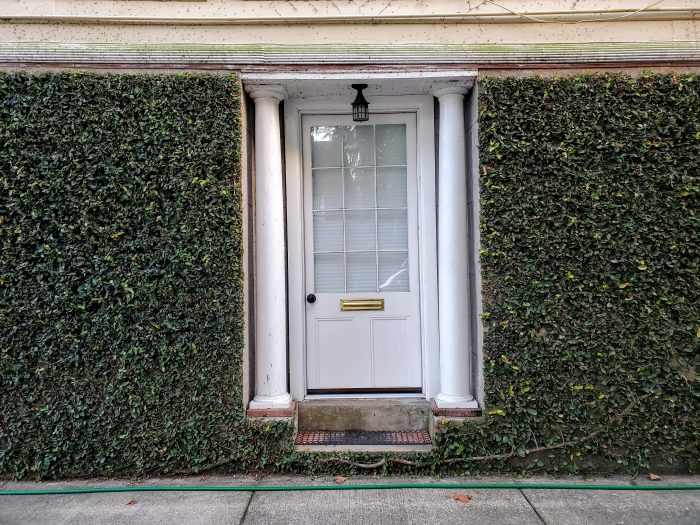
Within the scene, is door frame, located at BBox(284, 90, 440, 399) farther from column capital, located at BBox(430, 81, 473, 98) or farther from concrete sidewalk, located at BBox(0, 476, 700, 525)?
concrete sidewalk, located at BBox(0, 476, 700, 525)

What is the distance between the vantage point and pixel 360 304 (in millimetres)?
4137

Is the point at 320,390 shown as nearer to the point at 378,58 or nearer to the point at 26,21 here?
the point at 378,58

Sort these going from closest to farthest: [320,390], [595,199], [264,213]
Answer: [595,199]
[264,213]
[320,390]

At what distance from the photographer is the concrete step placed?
3.93 metres

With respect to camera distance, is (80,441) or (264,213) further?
(264,213)

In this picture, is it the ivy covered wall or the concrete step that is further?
the concrete step

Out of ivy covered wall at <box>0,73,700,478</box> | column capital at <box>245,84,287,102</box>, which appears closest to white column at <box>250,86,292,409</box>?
column capital at <box>245,84,287,102</box>

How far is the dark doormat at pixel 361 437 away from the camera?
375 cm

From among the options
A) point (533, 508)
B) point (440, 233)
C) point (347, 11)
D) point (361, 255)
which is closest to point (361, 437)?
point (533, 508)

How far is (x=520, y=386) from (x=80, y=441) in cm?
351

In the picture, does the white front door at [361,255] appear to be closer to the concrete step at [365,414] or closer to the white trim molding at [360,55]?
the concrete step at [365,414]

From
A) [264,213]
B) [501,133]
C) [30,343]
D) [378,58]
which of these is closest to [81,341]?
[30,343]

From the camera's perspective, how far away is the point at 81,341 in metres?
3.50

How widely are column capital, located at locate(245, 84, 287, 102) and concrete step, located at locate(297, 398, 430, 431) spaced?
8.81 ft
